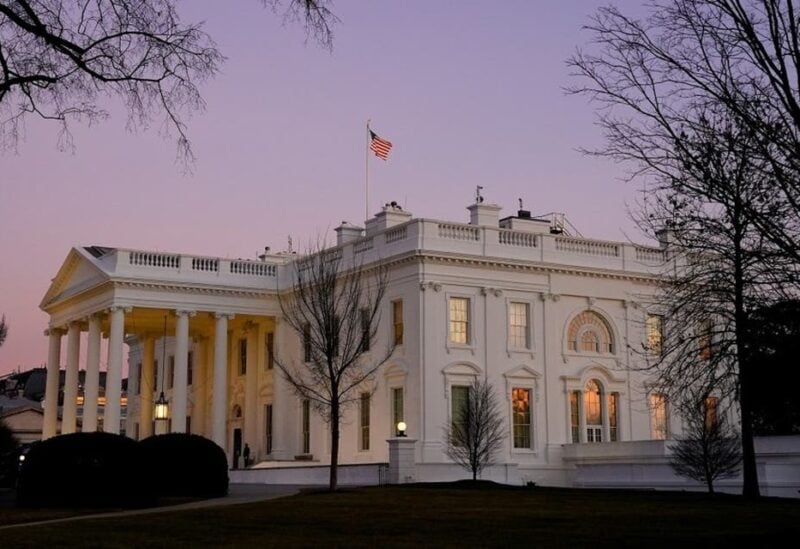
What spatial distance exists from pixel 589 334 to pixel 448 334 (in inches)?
290

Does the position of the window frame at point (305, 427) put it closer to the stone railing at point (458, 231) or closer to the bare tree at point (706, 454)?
the stone railing at point (458, 231)

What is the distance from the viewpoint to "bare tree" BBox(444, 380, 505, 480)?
148 ft

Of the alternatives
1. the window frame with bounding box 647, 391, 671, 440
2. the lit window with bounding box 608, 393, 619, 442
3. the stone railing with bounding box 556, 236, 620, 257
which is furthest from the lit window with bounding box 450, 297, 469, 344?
the window frame with bounding box 647, 391, 671, 440

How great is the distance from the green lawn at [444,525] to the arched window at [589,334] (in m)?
23.0

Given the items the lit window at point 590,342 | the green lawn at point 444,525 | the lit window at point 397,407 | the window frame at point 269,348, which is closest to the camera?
the green lawn at point 444,525

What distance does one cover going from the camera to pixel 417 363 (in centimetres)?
4797

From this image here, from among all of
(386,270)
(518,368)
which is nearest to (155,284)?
(386,270)

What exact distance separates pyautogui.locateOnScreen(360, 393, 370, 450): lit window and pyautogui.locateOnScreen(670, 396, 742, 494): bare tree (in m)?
14.2

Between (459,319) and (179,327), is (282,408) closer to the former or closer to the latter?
(179,327)

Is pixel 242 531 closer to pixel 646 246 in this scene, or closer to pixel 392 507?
pixel 392 507

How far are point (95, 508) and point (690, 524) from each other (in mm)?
14478

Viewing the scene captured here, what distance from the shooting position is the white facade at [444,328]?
159 ft

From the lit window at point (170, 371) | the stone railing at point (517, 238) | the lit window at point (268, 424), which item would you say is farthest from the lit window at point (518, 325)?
the lit window at point (170, 371)

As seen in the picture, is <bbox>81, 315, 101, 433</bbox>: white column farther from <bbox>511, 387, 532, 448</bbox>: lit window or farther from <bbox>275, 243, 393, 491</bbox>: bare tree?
<bbox>511, 387, 532, 448</bbox>: lit window
